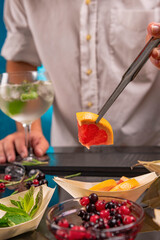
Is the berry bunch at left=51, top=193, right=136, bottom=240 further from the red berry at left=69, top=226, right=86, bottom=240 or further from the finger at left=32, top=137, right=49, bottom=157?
the finger at left=32, top=137, right=49, bottom=157

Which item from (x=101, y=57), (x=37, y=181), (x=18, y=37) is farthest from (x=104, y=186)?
(x=18, y=37)

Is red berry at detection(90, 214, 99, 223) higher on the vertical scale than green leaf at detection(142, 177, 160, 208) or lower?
higher

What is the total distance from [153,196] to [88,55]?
1067mm

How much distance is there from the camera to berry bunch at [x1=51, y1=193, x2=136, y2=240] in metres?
0.58

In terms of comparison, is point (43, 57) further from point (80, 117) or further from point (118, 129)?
point (80, 117)

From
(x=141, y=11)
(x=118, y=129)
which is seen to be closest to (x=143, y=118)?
(x=118, y=129)

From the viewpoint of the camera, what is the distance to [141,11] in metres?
1.73

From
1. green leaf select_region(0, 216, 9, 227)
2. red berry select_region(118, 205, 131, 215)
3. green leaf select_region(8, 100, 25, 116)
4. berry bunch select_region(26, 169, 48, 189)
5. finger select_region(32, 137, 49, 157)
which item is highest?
red berry select_region(118, 205, 131, 215)

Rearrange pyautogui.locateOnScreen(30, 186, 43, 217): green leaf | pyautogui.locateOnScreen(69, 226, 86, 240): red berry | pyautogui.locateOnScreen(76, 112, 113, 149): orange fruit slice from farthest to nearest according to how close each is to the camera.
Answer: pyautogui.locateOnScreen(76, 112, 113, 149): orange fruit slice → pyautogui.locateOnScreen(30, 186, 43, 217): green leaf → pyautogui.locateOnScreen(69, 226, 86, 240): red berry

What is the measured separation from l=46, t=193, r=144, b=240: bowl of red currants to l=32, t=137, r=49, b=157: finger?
2.57 feet

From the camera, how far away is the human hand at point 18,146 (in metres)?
1.48

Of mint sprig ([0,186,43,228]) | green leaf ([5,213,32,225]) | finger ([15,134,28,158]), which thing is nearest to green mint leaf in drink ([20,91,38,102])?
finger ([15,134,28,158])

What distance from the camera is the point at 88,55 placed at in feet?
5.90

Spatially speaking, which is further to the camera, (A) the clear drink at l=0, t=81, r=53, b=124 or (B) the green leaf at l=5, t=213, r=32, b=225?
(A) the clear drink at l=0, t=81, r=53, b=124
